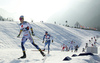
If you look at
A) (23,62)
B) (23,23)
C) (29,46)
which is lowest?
(29,46)

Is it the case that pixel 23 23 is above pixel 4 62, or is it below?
above

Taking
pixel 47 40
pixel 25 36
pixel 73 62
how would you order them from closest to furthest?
pixel 73 62 → pixel 25 36 → pixel 47 40

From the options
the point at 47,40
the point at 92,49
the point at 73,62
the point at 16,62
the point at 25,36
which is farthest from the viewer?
the point at 47,40

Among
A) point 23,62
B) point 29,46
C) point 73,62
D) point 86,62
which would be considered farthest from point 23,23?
point 29,46

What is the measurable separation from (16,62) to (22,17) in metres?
2.36

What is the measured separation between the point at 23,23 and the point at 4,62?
2.18 m

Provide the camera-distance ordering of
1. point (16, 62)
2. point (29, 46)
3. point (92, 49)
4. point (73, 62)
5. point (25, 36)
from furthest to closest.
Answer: point (29, 46) < point (92, 49) < point (25, 36) < point (16, 62) < point (73, 62)

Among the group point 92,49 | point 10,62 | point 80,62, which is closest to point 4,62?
point 10,62

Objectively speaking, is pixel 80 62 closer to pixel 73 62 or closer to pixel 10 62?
pixel 73 62

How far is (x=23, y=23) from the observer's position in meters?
5.74

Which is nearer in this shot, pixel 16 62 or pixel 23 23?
pixel 16 62

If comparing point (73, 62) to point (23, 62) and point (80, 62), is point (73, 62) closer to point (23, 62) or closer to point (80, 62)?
point (80, 62)

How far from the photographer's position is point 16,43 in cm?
2558

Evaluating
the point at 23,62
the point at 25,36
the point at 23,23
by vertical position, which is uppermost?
the point at 23,23
